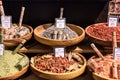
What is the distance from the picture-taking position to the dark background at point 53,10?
2877 millimetres

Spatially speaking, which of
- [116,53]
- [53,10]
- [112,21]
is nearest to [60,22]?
[53,10]

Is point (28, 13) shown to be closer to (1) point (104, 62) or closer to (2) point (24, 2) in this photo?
(2) point (24, 2)

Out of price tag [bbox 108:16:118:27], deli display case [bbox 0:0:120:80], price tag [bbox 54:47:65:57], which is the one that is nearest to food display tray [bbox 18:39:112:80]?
deli display case [bbox 0:0:120:80]

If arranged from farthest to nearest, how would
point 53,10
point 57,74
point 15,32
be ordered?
point 53,10 < point 15,32 < point 57,74

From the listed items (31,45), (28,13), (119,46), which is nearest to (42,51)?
(31,45)

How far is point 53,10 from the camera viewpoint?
9.57 ft

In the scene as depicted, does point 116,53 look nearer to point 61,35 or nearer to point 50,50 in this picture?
point 61,35

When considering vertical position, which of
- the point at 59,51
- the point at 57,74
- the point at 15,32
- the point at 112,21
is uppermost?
the point at 112,21

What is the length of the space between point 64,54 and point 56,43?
146mm

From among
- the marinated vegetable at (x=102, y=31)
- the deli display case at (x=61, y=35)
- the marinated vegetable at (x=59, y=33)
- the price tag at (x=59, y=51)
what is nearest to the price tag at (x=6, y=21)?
the deli display case at (x=61, y=35)

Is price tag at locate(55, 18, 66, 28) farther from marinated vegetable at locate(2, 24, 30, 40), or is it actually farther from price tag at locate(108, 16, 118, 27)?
price tag at locate(108, 16, 118, 27)

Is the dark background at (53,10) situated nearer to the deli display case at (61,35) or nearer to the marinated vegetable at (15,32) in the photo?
the deli display case at (61,35)

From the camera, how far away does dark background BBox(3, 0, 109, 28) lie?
9.44ft

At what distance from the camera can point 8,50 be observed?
2590mm
